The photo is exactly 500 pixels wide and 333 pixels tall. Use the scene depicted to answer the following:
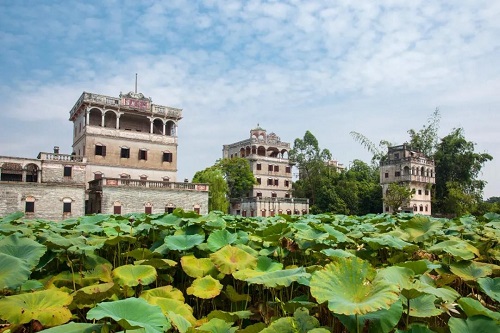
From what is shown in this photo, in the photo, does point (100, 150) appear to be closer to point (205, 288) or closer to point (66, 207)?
point (66, 207)

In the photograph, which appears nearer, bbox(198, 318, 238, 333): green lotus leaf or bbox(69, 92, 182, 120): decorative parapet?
bbox(198, 318, 238, 333): green lotus leaf

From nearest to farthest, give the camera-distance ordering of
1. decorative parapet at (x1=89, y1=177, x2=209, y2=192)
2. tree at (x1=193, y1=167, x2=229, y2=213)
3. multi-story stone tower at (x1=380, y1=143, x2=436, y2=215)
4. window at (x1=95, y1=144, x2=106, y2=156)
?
decorative parapet at (x1=89, y1=177, x2=209, y2=192) < window at (x1=95, y1=144, x2=106, y2=156) < tree at (x1=193, y1=167, x2=229, y2=213) < multi-story stone tower at (x1=380, y1=143, x2=436, y2=215)

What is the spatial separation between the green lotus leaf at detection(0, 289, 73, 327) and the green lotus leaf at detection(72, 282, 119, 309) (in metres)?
0.11

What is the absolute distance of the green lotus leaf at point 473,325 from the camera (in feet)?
6.32

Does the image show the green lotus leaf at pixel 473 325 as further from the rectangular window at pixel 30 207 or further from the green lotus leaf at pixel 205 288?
the rectangular window at pixel 30 207

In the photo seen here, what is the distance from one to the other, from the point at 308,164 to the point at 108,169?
2738 cm

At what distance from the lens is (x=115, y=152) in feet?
109

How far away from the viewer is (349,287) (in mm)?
2014

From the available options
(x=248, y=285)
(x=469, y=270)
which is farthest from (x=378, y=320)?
(x=469, y=270)

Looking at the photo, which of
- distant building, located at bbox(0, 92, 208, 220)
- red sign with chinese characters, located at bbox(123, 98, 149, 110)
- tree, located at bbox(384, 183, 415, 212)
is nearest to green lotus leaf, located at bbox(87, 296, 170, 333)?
distant building, located at bbox(0, 92, 208, 220)

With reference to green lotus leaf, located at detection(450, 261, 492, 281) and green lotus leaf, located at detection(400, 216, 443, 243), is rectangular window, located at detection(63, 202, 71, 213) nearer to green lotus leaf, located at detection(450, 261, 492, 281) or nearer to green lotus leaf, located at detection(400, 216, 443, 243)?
green lotus leaf, located at detection(400, 216, 443, 243)

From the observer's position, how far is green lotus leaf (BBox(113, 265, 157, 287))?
108 inches

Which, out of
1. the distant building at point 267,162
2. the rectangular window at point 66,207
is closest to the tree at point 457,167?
the distant building at point 267,162

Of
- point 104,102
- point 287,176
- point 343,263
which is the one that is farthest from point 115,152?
point 343,263
